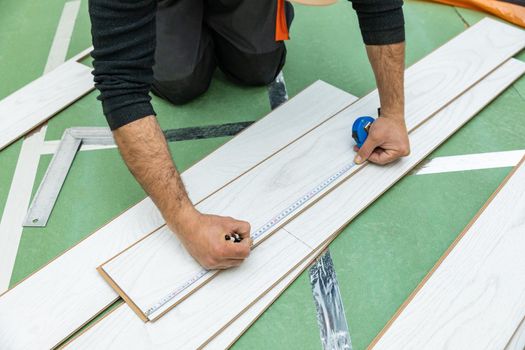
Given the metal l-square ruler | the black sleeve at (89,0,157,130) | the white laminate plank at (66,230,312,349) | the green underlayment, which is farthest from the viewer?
the metal l-square ruler

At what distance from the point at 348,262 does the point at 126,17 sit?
1.14 m

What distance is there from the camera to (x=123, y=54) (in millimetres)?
1459

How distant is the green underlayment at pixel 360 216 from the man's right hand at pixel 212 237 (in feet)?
0.93

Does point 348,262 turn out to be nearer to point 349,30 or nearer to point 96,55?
point 96,55

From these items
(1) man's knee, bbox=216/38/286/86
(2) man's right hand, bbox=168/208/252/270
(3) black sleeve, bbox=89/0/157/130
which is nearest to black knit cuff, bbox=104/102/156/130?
(3) black sleeve, bbox=89/0/157/130

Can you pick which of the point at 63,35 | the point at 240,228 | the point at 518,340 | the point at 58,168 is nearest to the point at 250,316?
the point at 240,228

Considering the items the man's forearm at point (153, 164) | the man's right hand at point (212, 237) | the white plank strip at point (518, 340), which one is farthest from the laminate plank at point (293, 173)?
the white plank strip at point (518, 340)

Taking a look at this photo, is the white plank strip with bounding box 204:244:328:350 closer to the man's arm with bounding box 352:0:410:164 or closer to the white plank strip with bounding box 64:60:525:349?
the white plank strip with bounding box 64:60:525:349

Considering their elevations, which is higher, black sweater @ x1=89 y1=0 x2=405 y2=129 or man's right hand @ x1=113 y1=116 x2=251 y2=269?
black sweater @ x1=89 y1=0 x2=405 y2=129

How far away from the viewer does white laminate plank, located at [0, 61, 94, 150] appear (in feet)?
7.66

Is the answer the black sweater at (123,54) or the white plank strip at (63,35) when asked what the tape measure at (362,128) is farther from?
the white plank strip at (63,35)

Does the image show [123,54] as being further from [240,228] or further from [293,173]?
[293,173]

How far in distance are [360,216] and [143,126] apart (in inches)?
36.6

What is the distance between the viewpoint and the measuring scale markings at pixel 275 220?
1.56 metres
